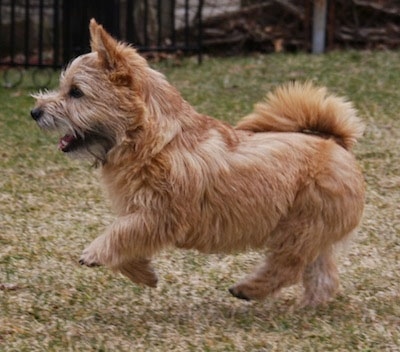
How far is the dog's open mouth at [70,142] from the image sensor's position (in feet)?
16.5

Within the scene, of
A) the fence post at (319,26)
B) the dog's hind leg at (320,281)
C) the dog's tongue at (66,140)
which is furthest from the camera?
the fence post at (319,26)

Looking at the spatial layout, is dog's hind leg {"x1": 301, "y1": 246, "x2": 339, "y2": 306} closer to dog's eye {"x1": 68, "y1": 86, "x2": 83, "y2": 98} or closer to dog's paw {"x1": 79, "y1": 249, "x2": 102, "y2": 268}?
dog's paw {"x1": 79, "y1": 249, "x2": 102, "y2": 268}

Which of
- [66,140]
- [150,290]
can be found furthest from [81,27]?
[66,140]

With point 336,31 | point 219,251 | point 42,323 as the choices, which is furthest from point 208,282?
point 336,31

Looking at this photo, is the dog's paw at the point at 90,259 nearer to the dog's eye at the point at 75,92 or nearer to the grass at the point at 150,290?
the grass at the point at 150,290

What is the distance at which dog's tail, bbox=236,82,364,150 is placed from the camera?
550 centimetres

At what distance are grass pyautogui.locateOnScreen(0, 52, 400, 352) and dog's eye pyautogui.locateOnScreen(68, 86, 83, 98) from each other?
1.00 meters

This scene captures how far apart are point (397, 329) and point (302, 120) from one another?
3.69 ft

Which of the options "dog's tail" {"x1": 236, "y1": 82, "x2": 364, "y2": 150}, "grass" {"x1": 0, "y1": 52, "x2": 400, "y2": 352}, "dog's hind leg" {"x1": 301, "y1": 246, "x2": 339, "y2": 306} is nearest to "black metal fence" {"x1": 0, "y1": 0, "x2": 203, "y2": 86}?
"grass" {"x1": 0, "y1": 52, "x2": 400, "y2": 352}

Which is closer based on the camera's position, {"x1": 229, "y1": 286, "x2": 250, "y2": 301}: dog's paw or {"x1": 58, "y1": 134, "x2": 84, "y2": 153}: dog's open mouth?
{"x1": 58, "y1": 134, "x2": 84, "y2": 153}: dog's open mouth

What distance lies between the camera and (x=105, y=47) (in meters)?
4.95

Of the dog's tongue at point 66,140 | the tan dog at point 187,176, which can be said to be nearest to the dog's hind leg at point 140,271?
the tan dog at point 187,176

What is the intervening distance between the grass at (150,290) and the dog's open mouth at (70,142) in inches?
30.0

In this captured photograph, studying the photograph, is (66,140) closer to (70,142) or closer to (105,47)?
(70,142)
